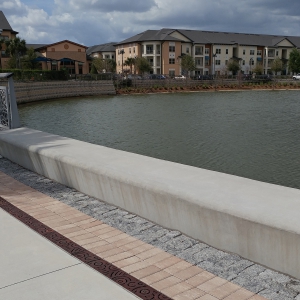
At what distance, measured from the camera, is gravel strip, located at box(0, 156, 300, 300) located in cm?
354

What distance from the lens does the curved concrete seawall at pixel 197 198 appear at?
3.74m

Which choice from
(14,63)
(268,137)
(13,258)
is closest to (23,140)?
(13,258)

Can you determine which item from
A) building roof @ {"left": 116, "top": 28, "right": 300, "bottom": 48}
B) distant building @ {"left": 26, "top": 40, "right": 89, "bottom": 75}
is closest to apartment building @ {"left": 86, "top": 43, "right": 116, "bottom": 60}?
building roof @ {"left": 116, "top": 28, "right": 300, "bottom": 48}

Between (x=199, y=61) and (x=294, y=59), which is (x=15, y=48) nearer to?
(x=199, y=61)

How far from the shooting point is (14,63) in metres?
61.4

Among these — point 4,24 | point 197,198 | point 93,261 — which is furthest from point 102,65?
point 93,261

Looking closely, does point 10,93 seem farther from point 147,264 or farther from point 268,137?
point 268,137

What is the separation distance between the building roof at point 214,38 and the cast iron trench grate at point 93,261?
79414mm

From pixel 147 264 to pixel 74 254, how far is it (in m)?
0.75

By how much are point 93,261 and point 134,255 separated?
1.46ft

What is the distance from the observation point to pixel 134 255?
421 centimetres

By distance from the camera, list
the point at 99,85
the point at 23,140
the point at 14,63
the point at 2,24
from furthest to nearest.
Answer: the point at 2,24, the point at 14,63, the point at 99,85, the point at 23,140

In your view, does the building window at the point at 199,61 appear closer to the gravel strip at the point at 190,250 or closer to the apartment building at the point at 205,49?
the apartment building at the point at 205,49

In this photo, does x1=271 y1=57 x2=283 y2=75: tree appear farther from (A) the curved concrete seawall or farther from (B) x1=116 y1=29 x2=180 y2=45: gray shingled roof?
(A) the curved concrete seawall
